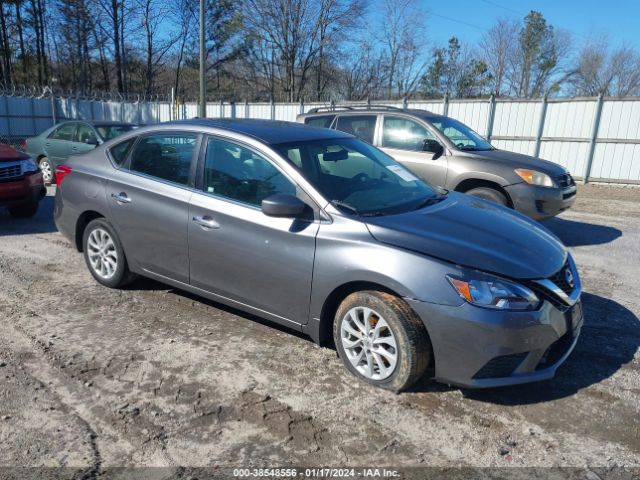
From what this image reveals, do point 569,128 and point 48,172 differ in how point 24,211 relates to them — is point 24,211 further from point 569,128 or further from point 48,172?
point 569,128

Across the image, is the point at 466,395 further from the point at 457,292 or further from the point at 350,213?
the point at 350,213

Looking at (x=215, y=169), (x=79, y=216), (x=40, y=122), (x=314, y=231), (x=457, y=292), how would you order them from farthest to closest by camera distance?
(x=40, y=122) < (x=79, y=216) < (x=215, y=169) < (x=314, y=231) < (x=457, y=292)

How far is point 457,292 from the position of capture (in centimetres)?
301

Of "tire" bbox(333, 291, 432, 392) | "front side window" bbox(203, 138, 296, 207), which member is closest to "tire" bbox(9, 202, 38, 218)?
"front side window" bbox(203, 138, 296, 207)

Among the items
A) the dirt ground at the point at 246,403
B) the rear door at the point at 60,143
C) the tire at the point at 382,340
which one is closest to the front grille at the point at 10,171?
the dirt ground at the point at 246,403

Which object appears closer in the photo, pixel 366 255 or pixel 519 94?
pixel 366 255

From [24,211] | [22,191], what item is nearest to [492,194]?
[22,191]

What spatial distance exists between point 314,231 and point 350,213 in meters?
0.27

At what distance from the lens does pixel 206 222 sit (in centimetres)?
401

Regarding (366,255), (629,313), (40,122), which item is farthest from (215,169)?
(40,122)

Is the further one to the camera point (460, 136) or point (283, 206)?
point (460, 136)

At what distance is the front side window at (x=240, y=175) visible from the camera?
3.81 meters

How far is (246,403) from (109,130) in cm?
950

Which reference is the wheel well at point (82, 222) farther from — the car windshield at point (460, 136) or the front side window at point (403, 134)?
the car windshield at point (460, 136)
